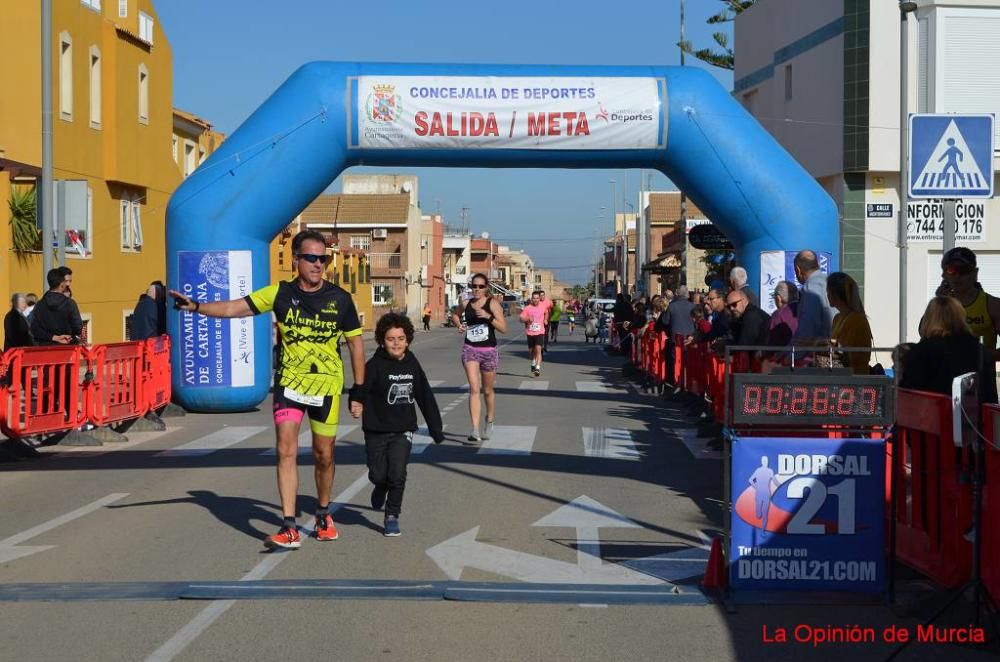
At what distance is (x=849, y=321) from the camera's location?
9703 millimetres

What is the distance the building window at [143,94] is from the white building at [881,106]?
16.8m

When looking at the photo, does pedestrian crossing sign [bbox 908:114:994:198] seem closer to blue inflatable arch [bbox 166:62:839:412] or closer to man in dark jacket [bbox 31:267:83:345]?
blue inflatable arch [bbox 166:62:839:412]

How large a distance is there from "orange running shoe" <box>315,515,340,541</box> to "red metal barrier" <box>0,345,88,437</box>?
542cm

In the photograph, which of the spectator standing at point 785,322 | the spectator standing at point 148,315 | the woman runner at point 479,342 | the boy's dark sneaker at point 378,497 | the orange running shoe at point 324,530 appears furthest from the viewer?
the spectator standing at point 148,315

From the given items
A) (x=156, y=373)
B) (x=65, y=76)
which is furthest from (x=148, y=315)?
(x=65, y=76)

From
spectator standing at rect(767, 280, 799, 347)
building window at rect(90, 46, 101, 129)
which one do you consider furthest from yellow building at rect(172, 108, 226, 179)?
spectator standing at rect(767, 280, 799, 347)

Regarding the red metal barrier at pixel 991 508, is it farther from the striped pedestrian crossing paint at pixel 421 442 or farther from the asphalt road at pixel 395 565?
the striped pedestrian crossing paint at pixel 421 442

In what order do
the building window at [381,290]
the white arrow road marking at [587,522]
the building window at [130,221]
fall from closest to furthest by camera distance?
the white arrow road marking at [587,522]
the building window at [130,221]
the building window at [381,290]

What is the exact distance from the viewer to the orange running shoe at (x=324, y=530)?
8.63 m

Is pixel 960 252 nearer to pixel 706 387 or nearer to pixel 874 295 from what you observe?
pixel 706 387

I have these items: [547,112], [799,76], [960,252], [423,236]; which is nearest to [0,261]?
[547,112]

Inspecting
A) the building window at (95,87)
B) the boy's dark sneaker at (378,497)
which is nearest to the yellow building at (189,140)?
the building window at (95,87)

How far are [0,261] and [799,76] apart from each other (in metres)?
16.4

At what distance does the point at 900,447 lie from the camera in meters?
7.62
